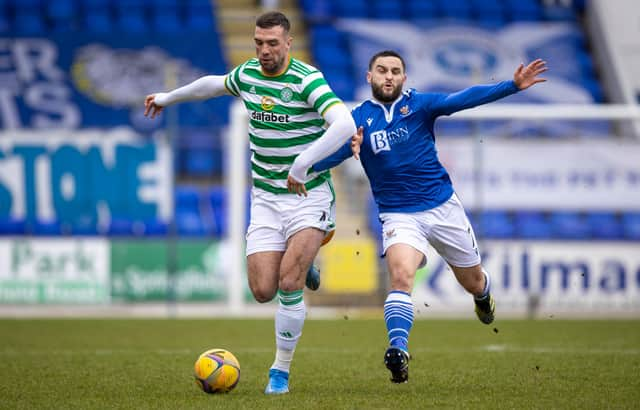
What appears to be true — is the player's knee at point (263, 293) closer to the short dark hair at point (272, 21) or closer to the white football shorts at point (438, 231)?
the white football shorts at point (438, 231)

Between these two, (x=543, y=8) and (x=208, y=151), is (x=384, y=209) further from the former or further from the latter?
(x=543, y=8)

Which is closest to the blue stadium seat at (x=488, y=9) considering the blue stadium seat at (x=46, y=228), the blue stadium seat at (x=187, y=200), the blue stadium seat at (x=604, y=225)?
the blue stadium seat at (x=604, y=225)

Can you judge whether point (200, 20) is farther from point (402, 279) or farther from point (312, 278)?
point (402, 279)

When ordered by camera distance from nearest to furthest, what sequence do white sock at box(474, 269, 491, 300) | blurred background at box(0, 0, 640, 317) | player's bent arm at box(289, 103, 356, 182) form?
player's bent arm at box(289, 103, 356, 182), white sock at box(474, 269, 491, 300), blurred background at box(0, 0, 640, 317)

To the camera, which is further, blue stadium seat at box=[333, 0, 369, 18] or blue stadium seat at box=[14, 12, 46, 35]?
blue stadium seat at box=[333, 0, 369, 18]

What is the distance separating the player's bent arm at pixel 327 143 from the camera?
7.00 meters

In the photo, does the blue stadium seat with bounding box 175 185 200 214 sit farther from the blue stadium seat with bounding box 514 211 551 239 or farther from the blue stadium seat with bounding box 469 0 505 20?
the blue stadium seat with bounding box 469 0 505 20

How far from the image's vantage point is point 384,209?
7.92 metres

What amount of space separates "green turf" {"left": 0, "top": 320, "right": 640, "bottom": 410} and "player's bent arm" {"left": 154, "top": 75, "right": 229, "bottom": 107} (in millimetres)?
2027

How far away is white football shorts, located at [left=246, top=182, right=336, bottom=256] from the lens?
743 cm

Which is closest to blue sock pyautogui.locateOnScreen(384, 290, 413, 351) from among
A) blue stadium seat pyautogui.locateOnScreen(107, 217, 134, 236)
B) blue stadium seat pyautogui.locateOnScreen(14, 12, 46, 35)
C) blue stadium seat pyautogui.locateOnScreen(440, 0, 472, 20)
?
blue stadium seat pyautogui.locateOnScreen(107, 217, 134, 236)

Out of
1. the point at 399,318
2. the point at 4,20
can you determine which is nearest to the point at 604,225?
the point at 399,318

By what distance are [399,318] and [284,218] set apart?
1.03 m

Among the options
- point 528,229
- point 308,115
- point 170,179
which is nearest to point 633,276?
point 528,229
